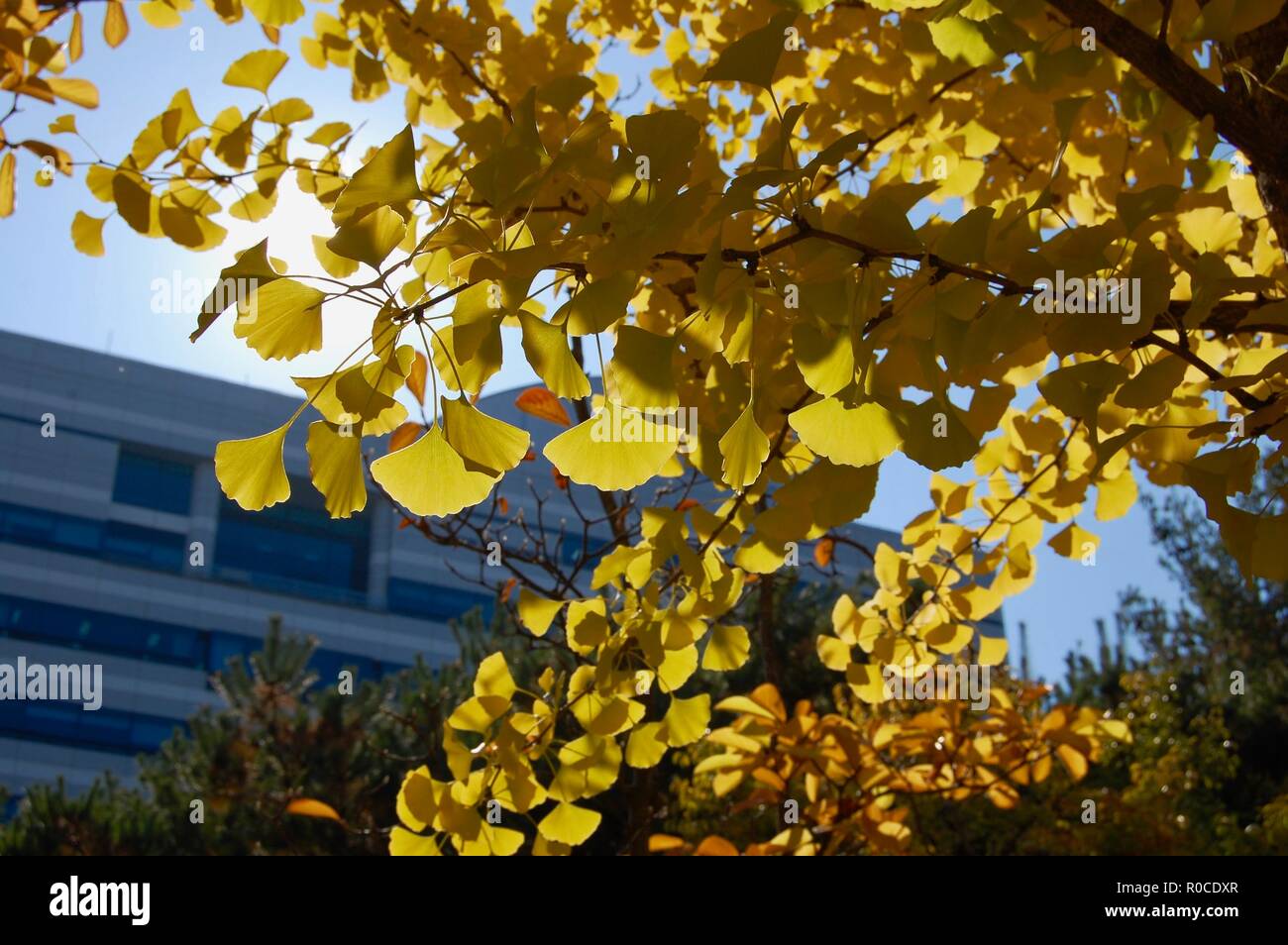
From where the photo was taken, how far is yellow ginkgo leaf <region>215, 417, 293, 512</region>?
76cm

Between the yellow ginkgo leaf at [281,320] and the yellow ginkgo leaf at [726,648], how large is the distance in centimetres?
67

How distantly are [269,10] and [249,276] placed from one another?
740mm

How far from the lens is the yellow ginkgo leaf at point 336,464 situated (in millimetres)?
740

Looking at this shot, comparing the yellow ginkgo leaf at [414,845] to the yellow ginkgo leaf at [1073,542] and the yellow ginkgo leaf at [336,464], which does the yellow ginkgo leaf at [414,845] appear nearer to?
the yellow ginkgo leaf at [336,464]

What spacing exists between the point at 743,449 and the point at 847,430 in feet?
0.23

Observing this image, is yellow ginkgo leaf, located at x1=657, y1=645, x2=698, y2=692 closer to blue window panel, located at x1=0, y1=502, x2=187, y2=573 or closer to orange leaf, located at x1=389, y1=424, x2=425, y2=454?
orange leaf, located at x1=389, y1=424, x2=425, y2=454

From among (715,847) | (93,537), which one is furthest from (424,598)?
(715,847)

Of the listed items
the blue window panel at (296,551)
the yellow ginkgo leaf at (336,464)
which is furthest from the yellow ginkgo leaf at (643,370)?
the blue window panel at (296,551)

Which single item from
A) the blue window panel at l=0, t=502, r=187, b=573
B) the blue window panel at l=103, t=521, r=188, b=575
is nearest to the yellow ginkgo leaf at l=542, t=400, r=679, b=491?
the blue window panel at l=0, t=502, r=187, b=573

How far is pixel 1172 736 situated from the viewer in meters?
4.98

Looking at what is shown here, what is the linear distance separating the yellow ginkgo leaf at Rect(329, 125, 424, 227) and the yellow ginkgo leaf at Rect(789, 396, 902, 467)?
291 millimetres

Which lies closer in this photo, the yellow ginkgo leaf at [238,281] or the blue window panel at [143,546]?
the yellow ginkgo leaf at [238,281]
